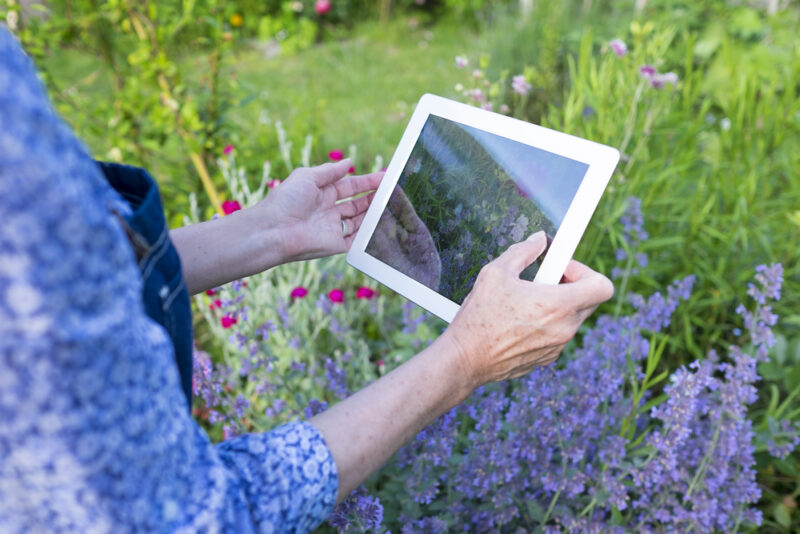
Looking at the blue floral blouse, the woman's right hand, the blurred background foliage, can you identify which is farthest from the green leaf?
the blue floral blouse

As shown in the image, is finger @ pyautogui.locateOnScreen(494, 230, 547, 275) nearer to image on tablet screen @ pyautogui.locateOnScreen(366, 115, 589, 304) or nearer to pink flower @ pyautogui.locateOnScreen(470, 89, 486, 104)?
image on tablet screen @ pyautogui.locateOnScreen(366, 115, 589, 304)

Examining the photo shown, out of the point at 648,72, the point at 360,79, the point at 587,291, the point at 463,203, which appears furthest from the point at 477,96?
the point at 360,79

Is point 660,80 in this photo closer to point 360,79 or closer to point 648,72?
point 648,72

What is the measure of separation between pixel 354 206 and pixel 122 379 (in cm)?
91

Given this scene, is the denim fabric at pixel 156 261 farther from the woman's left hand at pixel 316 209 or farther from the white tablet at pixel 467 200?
the white tablet at pixel 467 200

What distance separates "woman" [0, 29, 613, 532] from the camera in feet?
1.65

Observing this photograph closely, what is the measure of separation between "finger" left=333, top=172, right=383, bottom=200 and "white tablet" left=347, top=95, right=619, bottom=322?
3.7 inches

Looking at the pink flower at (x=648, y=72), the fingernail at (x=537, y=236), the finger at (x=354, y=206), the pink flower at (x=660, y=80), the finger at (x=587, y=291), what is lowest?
the finger at (x=354, y=206)

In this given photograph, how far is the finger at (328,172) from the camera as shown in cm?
133

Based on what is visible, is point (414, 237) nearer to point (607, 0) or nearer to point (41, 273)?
point (41, 273)

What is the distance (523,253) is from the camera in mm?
1002

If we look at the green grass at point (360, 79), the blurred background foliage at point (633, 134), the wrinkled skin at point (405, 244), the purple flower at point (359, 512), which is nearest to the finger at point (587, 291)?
the wrinkled skin at point (405, 244)

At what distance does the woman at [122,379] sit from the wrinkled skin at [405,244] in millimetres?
301

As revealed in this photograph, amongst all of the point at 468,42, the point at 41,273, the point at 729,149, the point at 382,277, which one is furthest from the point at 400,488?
the point at 468,42
